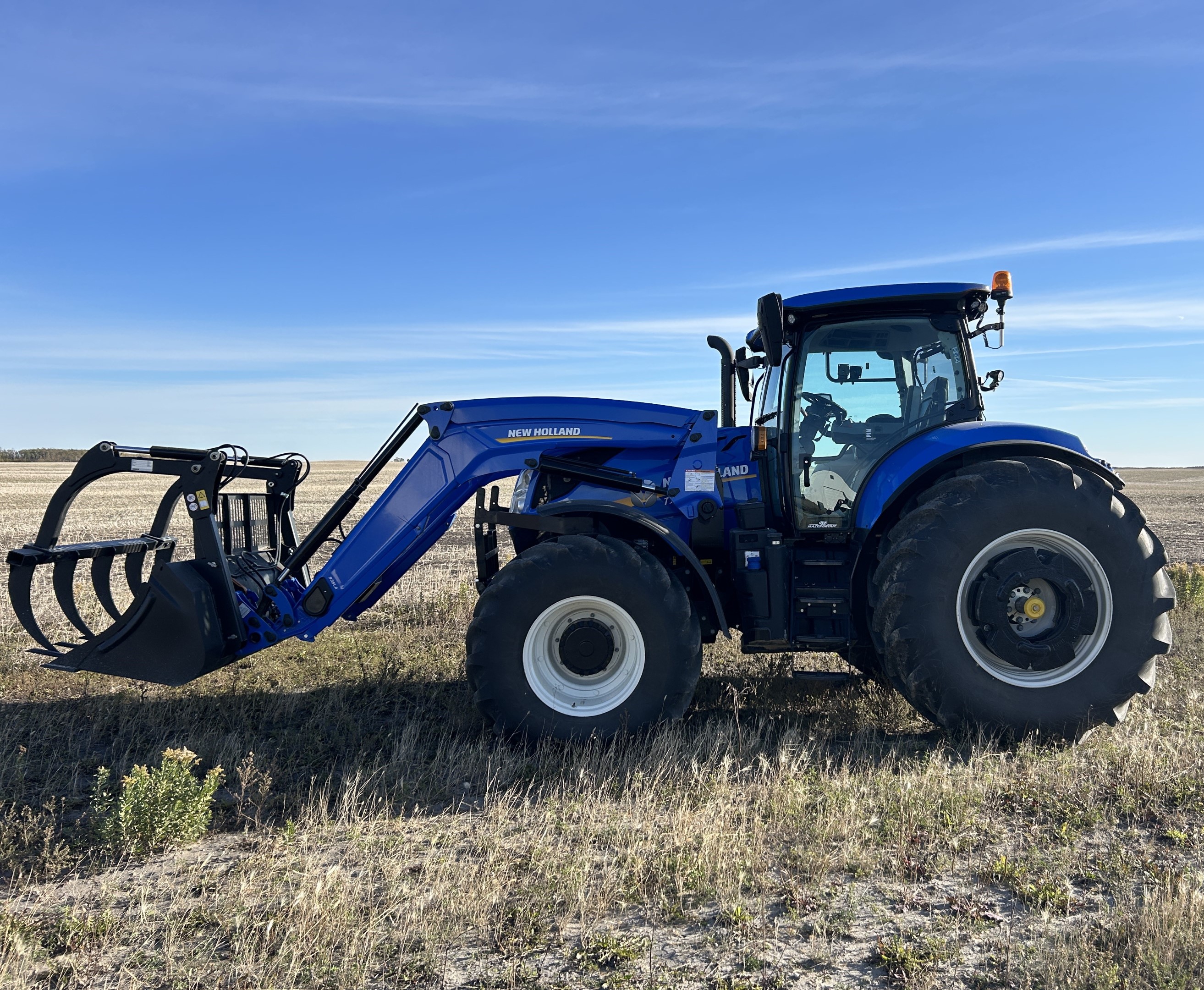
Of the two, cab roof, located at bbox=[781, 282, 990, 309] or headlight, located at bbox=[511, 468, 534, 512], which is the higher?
cab roof, located at bbox=[781, 282, 990, 309]

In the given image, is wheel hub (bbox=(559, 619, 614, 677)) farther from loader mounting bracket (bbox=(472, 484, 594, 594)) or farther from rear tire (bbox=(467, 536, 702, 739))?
loader mounting bracket (bbox=(472, 484, 594, 594))

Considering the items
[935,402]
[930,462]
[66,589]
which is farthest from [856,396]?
[66,589]

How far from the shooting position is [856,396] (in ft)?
18.4

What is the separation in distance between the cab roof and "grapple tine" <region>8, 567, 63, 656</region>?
5053mm

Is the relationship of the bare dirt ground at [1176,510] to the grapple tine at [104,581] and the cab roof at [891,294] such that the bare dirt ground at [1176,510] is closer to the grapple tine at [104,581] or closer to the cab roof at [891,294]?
the cab roof at [891,294]

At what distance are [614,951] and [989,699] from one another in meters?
3.00

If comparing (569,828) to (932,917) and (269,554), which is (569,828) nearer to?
(932,917)

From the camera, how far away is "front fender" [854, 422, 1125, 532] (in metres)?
5.14

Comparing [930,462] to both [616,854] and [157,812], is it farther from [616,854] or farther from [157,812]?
[157,812]

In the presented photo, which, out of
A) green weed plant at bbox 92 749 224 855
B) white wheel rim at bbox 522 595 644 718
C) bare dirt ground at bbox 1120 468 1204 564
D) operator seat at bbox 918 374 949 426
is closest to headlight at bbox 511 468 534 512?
white wheel rim at bbox 522 595 644 718

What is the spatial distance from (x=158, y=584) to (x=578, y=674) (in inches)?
102

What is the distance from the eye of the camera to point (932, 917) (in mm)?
→ 3279

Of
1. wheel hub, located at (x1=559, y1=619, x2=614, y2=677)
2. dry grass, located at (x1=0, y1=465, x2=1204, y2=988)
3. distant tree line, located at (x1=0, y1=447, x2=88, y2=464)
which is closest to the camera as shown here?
dry grass, located at (x1=0, y1=465, x2=1204, y2=988)

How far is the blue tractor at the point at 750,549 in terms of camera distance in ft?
16.4
